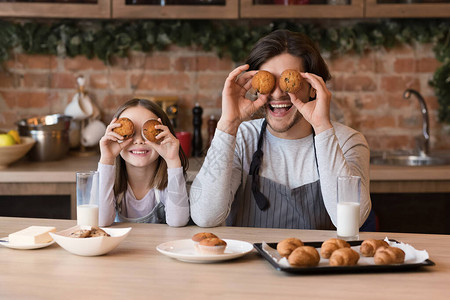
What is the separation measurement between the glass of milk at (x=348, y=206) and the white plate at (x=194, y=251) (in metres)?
0.26

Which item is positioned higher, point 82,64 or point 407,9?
point 407,9

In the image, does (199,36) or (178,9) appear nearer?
(178,9)

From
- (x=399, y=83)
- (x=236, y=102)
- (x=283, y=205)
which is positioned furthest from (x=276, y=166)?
(x=399, y=83)

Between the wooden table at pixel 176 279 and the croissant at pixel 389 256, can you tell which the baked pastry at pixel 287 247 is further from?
the croissant at pixel 389 256

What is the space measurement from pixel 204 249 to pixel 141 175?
730 mm

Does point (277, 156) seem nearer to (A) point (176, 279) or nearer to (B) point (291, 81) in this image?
(B) point (291, 81)

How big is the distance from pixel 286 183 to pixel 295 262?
2.47 ft

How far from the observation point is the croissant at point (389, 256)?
4.56 ft

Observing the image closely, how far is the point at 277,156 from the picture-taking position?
214 cm

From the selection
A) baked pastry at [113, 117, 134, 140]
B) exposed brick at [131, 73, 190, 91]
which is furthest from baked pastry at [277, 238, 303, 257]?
exposed brick at [131, 73, 190, 91]

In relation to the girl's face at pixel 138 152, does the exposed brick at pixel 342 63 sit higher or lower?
higher

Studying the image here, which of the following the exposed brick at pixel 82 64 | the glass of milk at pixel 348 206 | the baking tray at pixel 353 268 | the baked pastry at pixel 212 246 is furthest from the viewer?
the exposed brick at pixel 82 64

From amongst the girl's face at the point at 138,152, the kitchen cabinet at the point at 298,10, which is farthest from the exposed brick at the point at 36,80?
the girl's face at the point at 138,152

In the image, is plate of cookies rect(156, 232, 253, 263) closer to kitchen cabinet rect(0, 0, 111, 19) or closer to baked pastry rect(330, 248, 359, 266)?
baked pastry rect(330, 248, 359, 266)
